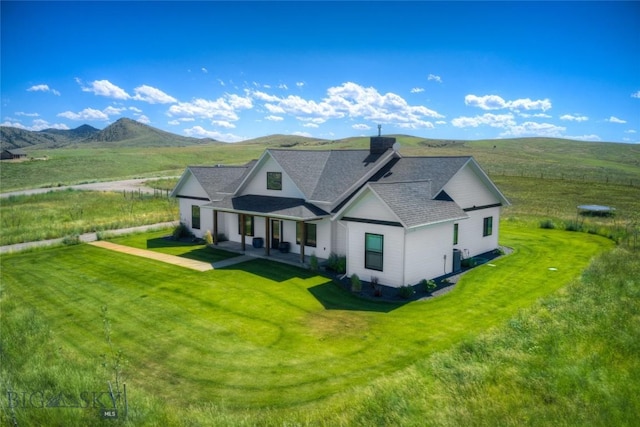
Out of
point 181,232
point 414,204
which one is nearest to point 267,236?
point 181,232

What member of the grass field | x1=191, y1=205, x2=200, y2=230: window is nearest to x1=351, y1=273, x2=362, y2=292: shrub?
x1=191, y1=205, x2=200, y2=230: window

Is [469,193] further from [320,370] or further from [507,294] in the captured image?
[320,370]

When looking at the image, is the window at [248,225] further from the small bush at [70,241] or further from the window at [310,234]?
the small bush at [70,241]

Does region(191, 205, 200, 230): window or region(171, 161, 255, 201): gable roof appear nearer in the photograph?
region(171, 161, 255, 201): gable roof

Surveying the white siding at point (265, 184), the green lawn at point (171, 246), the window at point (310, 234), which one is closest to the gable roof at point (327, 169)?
the white siding at point (265, 184)

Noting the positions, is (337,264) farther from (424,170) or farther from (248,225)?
(248,225)

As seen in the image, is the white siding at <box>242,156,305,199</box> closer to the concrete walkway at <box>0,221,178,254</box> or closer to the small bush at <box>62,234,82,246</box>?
the concrete walkway at <box>0,221,178,254</box>
